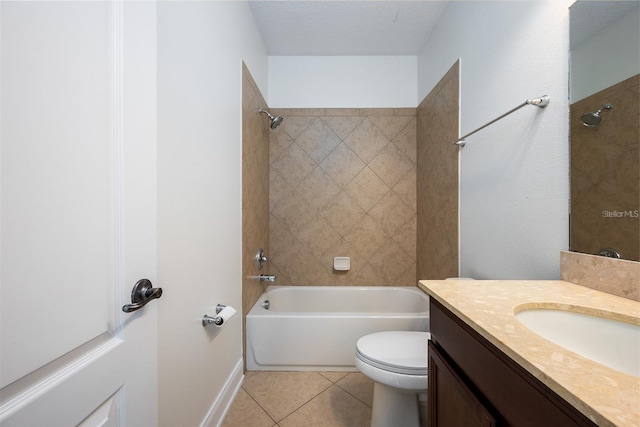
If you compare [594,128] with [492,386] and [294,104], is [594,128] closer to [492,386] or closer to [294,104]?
[492,386]

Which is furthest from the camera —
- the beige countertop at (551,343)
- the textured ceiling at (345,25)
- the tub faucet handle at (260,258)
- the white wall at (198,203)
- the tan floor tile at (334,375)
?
the tub faucet handle at (260,258)

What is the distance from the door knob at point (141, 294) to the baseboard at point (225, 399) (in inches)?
35.9

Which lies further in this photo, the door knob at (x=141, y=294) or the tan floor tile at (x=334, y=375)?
the tan floor tile at (x=334, y=375)

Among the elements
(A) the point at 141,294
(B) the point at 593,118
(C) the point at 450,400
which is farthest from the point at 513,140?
(A) the point at 141,294

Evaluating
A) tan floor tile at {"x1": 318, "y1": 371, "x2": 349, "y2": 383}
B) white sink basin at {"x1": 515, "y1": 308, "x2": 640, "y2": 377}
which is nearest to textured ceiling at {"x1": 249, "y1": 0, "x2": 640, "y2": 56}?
white sink basin at {"x1": 515, "y1": 308, "x2": 640, "y2": 377}

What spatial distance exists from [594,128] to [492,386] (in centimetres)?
87

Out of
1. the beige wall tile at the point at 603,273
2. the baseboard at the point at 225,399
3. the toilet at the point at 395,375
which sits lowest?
the baseboard at the point at 225,399

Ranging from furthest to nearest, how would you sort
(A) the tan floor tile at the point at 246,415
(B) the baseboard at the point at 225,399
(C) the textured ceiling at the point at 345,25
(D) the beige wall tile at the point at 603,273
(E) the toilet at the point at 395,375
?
(C) the textured ceiling at the point at 345,25 < (A) the tan floor tile at the point at 246,415 < (B) the baseboard at the point at 225,399 < (E) the toilet at the point at 395,375 < (D) the beige wall tile at the point at 603,273

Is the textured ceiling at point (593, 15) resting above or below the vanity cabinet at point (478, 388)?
above

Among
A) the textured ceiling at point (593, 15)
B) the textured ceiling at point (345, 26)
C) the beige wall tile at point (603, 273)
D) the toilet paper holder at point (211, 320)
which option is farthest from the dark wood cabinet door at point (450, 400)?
the textured ceiling at point (345, 26)

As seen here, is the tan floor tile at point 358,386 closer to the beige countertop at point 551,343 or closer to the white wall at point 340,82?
the beige countertop at point 551,343

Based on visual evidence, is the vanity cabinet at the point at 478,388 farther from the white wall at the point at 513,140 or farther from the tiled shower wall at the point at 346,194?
the tiled shower wall at the point at 346,194

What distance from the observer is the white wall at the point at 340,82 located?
7.61 ft

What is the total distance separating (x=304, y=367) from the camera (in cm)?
172
